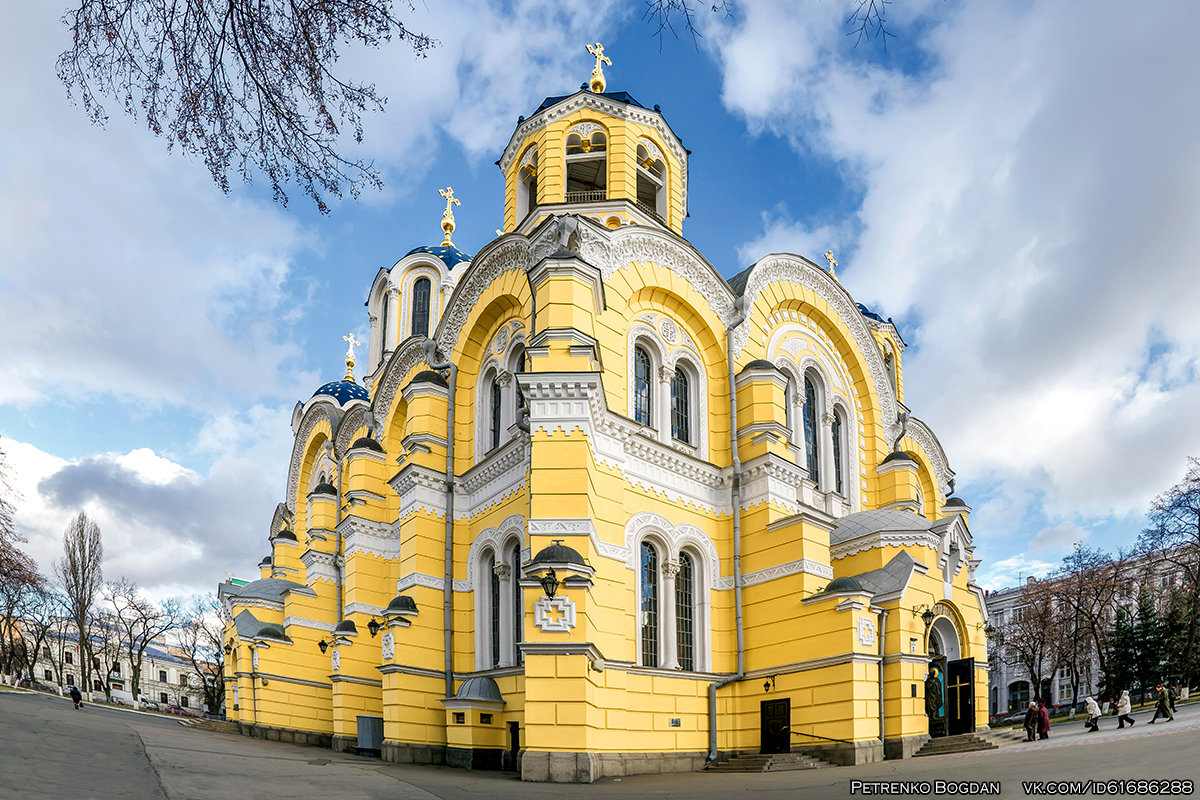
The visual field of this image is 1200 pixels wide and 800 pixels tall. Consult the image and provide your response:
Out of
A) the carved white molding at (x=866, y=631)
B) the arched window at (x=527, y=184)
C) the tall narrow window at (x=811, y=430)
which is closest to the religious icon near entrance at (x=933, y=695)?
the carved white molding at (x=866, y=631)

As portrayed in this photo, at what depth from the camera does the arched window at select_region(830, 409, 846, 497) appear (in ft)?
74.6

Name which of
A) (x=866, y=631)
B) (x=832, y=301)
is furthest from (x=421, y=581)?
(x=832, y=301)

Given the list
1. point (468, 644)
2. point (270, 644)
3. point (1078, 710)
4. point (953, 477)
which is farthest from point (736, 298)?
point (1078, 710)

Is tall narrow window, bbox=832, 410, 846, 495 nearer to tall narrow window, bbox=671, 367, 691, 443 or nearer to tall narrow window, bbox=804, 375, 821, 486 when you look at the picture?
tall narrow window, bbox=804, 375, 821, 486

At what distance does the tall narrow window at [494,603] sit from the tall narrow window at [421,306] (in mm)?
14761

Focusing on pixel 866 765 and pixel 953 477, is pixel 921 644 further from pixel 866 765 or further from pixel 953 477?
pixel 953 477

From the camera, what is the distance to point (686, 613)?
58.3ft

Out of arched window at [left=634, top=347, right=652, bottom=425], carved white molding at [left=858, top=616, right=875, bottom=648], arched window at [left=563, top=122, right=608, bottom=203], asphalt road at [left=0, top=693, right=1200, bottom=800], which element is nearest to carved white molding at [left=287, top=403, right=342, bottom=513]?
arched window at [left=563, top=122, right=608, bottom=203]

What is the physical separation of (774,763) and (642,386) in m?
7.58

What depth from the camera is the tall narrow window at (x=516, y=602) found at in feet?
57.7

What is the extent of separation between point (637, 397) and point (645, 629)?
182 inches

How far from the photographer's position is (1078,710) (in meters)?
41.7

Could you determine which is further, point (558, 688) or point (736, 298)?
point (736, 298)

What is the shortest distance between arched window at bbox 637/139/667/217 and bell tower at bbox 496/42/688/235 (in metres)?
0.03
